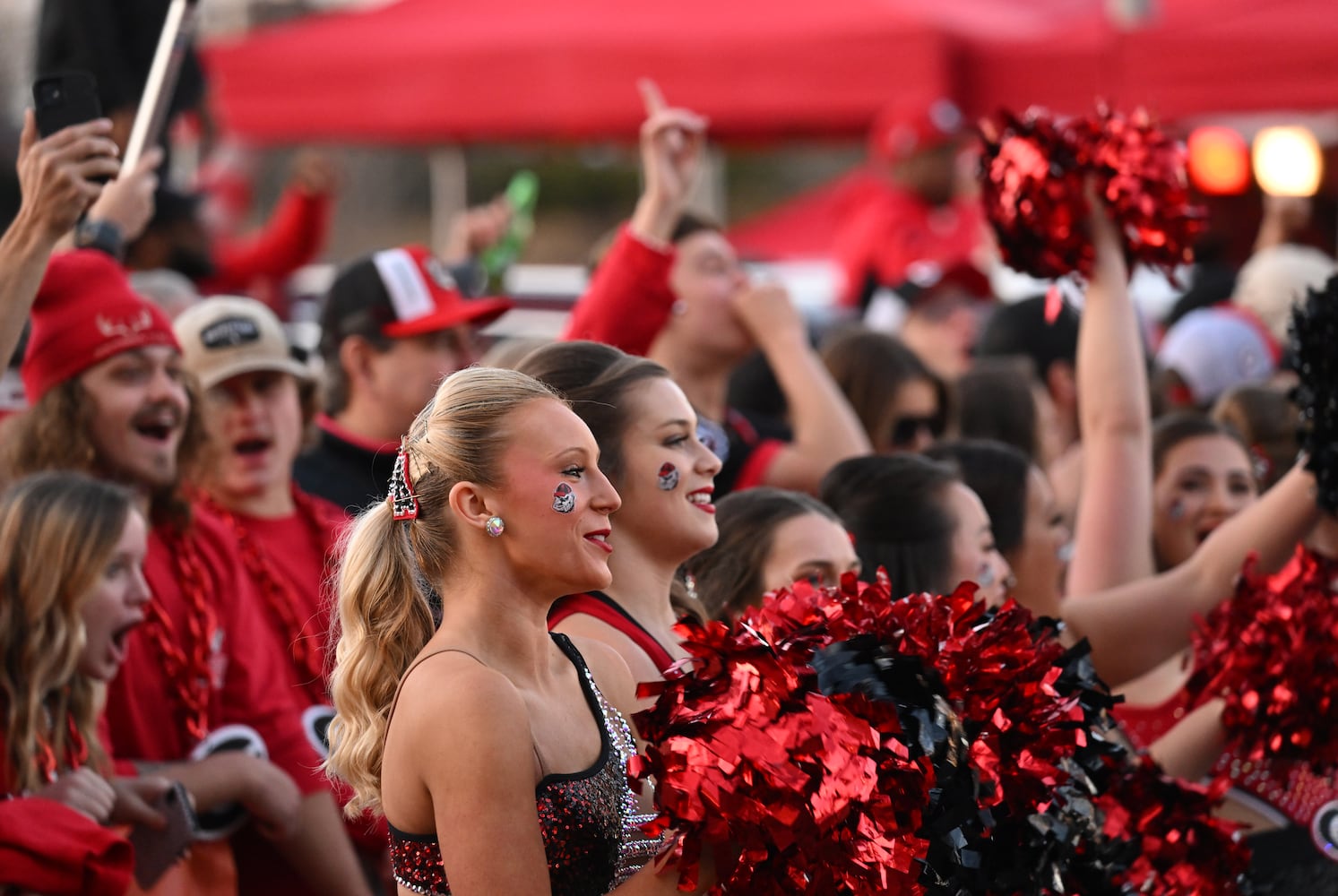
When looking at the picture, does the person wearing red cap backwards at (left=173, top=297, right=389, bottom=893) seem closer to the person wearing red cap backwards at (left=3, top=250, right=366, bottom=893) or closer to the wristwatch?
the person wearing red cap backwards at (left=3, top=250, right=366, bottom=893)

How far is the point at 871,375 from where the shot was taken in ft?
19.0

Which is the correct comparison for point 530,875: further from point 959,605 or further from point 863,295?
point 863,295

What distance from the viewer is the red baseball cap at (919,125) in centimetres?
909

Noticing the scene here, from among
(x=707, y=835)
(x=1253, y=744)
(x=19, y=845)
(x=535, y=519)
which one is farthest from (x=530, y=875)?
(x=1253, y=744)

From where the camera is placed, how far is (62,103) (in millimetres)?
3598

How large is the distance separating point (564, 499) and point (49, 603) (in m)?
1.40

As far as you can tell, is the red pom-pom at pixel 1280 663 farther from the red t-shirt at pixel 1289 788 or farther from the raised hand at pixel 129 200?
the raised hand at pixel 129 200

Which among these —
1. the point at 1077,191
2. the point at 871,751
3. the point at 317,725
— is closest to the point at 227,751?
the point at 317,725

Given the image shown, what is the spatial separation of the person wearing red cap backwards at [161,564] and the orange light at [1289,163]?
6.49 meters

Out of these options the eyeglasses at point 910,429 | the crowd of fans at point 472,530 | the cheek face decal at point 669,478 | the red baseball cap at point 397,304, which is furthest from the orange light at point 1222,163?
the cheek face decal at point 669,478

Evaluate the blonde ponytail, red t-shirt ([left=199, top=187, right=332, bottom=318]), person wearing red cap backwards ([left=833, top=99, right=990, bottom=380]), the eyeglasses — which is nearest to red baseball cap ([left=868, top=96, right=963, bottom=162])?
person wearing red cap backwards ([left=833, top=99, right=990, bottom=380])

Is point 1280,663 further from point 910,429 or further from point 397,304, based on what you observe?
point 397,304

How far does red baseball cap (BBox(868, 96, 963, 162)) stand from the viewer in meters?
9.09

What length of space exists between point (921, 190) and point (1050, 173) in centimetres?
572
